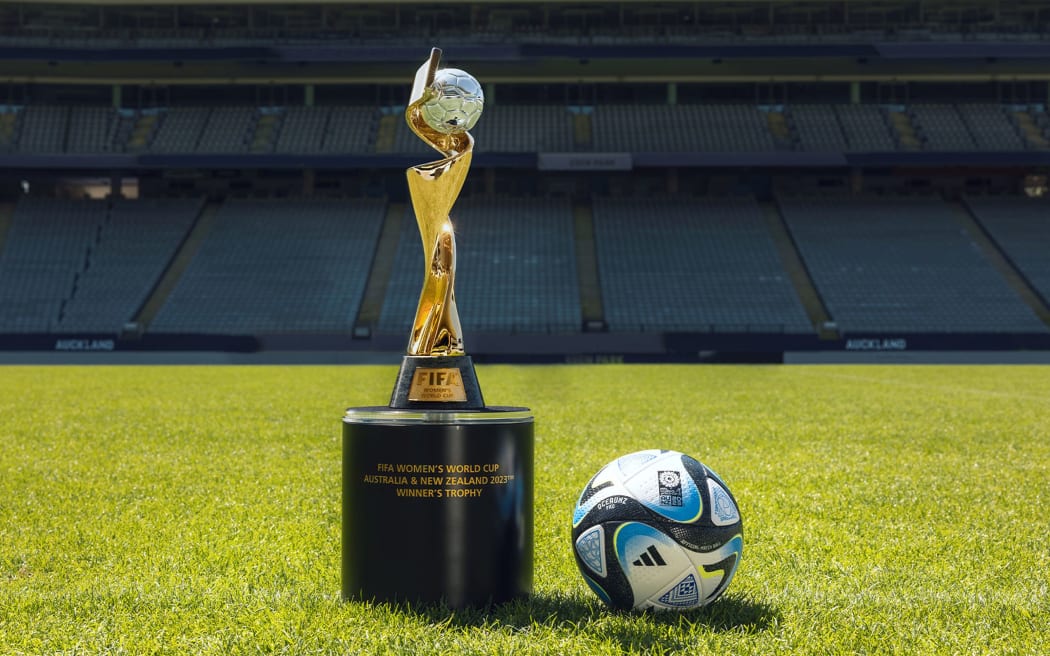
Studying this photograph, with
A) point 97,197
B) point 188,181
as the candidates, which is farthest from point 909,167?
point 97,197

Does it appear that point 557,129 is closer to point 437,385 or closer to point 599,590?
point 437,385

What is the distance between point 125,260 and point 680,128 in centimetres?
2121

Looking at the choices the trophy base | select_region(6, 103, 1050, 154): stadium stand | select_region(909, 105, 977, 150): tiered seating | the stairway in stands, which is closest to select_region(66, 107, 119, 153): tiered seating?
select_region(6, 103, 1050, 154): stadium stand

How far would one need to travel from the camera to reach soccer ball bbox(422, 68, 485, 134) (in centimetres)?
493

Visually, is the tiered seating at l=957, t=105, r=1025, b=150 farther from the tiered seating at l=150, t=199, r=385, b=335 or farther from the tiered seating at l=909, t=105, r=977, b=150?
the tiered seating at l=150, t=199, r=385, b=335

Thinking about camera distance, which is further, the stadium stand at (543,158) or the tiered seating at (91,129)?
the tiered seating at (91,129)

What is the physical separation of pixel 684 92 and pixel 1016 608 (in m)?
41.4

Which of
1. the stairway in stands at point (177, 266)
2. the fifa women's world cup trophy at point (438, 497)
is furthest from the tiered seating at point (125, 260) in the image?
the fifa women's world cup trophy at point (438, 497)

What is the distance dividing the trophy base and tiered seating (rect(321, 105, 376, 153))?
38.3 meters

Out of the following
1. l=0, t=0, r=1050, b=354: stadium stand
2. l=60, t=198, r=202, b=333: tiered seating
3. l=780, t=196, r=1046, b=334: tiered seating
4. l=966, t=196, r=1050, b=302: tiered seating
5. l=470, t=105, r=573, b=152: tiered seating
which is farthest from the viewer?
l=470, t=105, r=573, b=152: tiered seating

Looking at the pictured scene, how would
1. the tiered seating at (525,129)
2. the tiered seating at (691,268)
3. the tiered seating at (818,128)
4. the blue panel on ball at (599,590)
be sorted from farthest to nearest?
1. the tiered seating at (818,128)
2. the tiered seating at (525,129)
3. the tiered seating at (691,268)
4. the blue panel on ball at (599,590)

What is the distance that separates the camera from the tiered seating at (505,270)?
118ft

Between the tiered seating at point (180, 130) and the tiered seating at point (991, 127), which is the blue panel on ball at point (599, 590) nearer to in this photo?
the tiered seating at point (180, 130)

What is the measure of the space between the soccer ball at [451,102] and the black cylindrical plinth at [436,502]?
4.44ft
